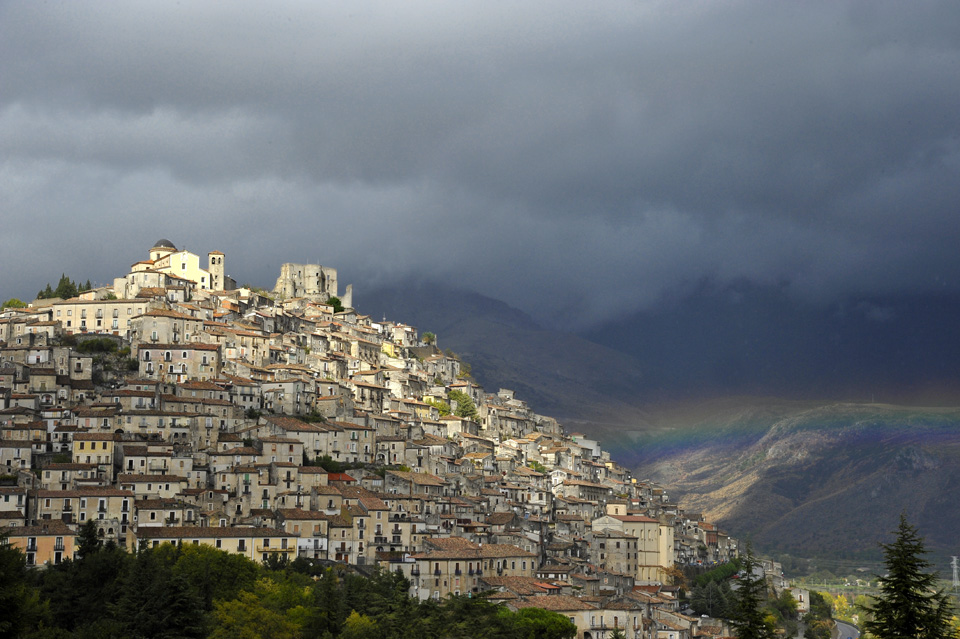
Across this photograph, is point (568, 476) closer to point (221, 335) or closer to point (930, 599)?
point (221, 335)

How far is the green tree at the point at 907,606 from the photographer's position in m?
30.1

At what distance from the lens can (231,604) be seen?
5831 cm

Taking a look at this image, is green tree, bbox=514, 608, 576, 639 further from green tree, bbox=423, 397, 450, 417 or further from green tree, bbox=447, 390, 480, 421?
green tree, bbox=447, 390, 480, 421

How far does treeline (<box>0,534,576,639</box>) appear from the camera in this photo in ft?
177

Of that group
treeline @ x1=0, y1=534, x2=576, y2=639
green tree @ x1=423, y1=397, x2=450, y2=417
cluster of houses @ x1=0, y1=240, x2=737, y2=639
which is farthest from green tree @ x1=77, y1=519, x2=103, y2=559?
green tree @ x1=423, y1=397, x2=450, y2=417

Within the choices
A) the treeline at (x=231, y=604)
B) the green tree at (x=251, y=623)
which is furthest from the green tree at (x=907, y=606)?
the green tree at (x=251, y=623)

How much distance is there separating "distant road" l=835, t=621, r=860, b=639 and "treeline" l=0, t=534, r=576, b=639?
52.4 meters

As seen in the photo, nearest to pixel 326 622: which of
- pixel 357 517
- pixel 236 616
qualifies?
pixel 236 616

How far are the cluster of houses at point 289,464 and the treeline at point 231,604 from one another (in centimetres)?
368

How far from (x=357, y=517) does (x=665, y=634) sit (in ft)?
63.8

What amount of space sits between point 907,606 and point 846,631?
298ft

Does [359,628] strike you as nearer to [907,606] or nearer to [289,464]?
[289,464]

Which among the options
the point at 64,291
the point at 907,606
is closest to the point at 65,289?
the point at 64,291

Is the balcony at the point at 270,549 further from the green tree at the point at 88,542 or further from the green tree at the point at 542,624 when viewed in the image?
the green tree at the point at 542,624
